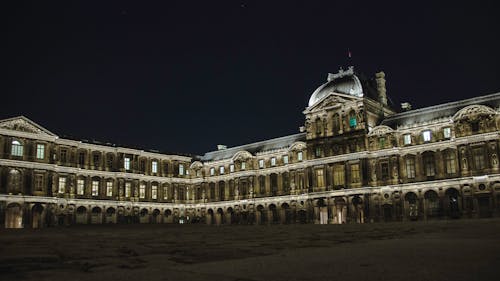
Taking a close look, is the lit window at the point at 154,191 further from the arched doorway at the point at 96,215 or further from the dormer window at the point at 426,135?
the dormer window at the point at 426,135

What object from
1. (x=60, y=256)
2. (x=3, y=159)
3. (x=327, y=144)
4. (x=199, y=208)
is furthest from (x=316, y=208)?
(x=60, y=256)

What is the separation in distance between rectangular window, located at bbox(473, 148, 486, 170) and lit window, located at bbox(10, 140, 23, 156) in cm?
5054

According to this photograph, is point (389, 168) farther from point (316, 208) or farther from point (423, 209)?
point (316, 208)

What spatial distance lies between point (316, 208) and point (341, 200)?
3661 mm

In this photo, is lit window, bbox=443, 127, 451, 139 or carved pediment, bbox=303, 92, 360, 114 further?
carved pediment, bbox=303, 92, 360, 114

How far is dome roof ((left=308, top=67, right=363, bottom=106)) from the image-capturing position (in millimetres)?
53963

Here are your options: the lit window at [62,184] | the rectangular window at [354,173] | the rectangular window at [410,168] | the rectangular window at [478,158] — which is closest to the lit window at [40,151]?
the lit window at [62,184]

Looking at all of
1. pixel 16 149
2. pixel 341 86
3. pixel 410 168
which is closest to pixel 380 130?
pixel 410 168

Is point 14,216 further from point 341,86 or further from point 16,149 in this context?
point 341,86

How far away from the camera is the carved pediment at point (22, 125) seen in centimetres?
5116

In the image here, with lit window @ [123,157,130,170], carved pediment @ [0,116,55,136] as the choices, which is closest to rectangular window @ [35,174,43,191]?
carved pediment @ [0,116,55,136]

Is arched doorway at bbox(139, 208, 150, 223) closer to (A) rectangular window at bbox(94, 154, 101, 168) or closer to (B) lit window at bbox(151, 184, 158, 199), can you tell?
(B) lit window at bbox(151, 184, 158, 199)

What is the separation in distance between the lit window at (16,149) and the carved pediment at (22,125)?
1589 mm

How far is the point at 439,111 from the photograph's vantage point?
4822 cm
